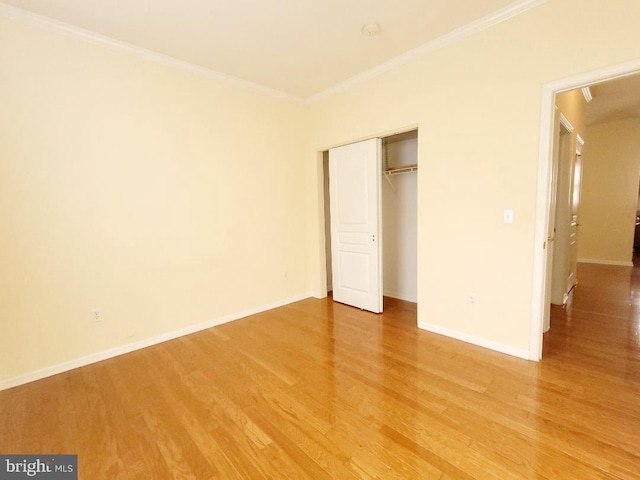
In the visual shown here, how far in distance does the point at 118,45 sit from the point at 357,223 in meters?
3.00

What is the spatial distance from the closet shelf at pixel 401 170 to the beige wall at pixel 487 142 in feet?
2.32

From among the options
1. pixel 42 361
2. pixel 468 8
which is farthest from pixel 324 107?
pixel 42 361

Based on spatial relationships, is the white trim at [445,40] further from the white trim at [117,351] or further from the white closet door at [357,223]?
the white trim at [117,351]

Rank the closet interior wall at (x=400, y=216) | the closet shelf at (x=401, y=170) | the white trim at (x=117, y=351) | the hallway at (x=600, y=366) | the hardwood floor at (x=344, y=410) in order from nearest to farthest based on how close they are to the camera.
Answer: the hardwood floor at (x=344, y=410), the hallway at (x=600, y=366), the white trim at (x=117, y=351), the closet shelf at (x=401, y=170), the closet interior wall at (x=400, y=216)

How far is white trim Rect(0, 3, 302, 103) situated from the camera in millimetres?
2189

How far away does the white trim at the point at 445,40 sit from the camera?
7.34 feet

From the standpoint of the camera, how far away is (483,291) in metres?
2.66

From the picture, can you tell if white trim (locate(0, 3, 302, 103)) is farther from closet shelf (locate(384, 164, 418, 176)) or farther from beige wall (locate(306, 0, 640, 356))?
closet shelf (locate(384, 164, 418, 176))

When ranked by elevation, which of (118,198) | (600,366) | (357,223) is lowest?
(600,366)

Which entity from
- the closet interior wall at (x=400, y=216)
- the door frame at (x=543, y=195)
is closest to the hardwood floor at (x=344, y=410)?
the door frame at (x=543, y=195)

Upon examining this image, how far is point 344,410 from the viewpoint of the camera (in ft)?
6.15

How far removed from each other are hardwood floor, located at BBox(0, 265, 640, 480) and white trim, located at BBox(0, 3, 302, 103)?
2839 millimetres

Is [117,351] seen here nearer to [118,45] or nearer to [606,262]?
[118,45]

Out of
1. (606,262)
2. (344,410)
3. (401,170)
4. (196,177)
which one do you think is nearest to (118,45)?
(196,177)
